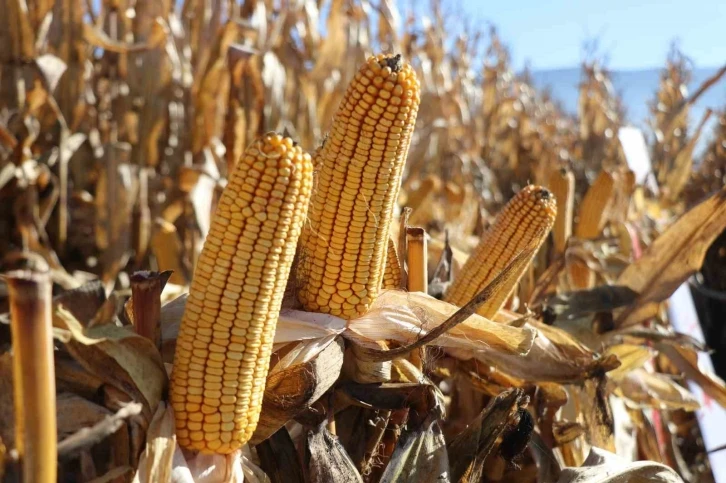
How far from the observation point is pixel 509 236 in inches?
70.9

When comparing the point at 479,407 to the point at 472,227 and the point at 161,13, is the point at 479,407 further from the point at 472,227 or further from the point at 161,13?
the point at 161,13

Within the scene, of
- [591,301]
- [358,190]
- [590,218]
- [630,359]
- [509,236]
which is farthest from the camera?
[590,218]

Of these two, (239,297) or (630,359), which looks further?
(630,359)

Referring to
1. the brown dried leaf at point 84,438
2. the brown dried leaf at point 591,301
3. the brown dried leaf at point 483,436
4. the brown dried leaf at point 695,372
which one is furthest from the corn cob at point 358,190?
the brown dried leaf at point 695,372

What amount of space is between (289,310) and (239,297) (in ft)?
0.93

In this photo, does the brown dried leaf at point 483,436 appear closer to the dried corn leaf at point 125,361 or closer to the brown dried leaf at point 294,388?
the brown dried leaf at point 294,388

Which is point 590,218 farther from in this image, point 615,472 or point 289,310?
point 289,310

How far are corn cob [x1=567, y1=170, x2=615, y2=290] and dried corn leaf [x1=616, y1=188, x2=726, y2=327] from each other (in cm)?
39

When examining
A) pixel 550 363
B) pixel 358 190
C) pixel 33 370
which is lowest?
pixel 550 363

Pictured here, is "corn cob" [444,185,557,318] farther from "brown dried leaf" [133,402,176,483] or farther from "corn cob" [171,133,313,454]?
"brown dried leaf" [133,402,176,483]

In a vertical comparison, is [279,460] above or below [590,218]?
below

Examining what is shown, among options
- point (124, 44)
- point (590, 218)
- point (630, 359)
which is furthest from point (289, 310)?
point (124, 44)

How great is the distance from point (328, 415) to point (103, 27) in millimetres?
4968

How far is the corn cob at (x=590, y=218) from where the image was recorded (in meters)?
2.90
